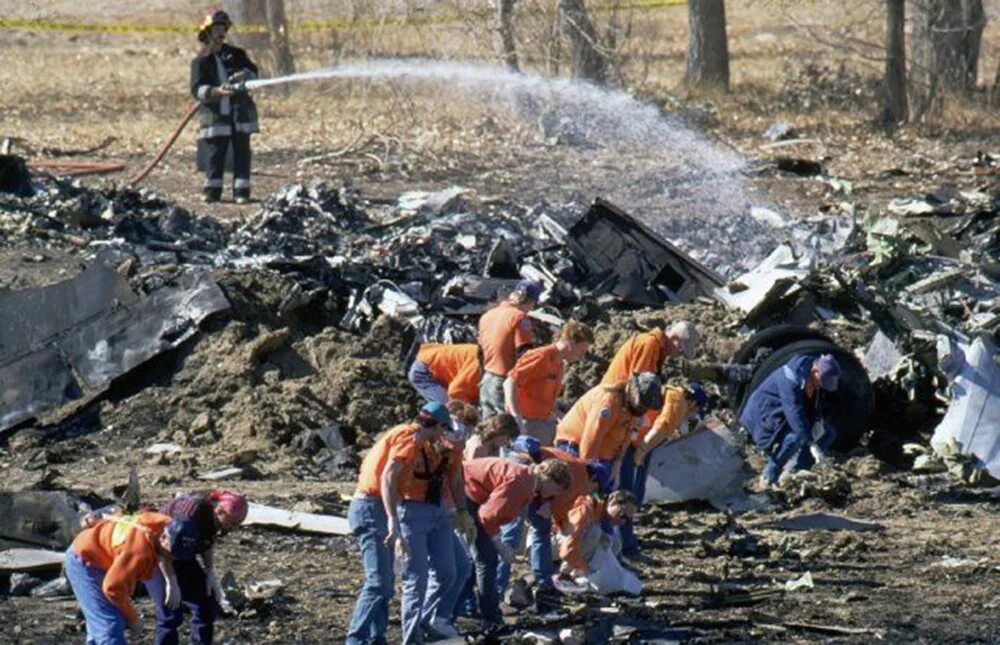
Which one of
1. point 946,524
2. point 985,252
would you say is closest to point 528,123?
point 985,252

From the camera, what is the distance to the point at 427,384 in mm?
15883

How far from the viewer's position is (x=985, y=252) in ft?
69.6

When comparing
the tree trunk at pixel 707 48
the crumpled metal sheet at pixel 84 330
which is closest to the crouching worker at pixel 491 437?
the crumpled metal sheet at pixel 84 330

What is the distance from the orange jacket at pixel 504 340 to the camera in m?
15.6

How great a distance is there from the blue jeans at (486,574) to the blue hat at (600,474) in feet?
3.49

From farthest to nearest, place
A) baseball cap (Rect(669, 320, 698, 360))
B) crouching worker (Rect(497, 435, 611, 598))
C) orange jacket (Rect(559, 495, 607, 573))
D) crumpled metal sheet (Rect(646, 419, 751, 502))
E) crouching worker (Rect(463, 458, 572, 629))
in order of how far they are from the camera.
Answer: crumpled metal sheet (Rect(646, 419, 751, 502)) → baseball cap (Rect(669, 320, 698, 360)) → orange jacket (Rect(559, 495, 607, 573)) → crouching worker (Rect(497, 435, 611, 598)) → crouching worker (Rect(463, 458, 572, 629))

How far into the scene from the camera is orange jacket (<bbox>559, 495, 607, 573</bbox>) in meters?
12.8

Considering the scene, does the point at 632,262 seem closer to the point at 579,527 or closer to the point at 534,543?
the point at 579,527

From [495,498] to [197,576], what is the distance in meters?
1.83

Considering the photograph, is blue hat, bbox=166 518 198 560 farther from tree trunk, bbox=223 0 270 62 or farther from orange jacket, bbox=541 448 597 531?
tree trunk, bbox=223 0 270 62

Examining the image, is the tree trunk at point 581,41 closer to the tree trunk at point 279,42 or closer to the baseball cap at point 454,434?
the tree trunk at point 279,42

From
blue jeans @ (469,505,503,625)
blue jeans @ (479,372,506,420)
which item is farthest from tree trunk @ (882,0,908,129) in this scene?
blue jeans @ (469,505,503,625)

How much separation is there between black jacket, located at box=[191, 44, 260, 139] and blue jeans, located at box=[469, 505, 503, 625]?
1186 cm

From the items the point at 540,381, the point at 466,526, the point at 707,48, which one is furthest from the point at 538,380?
the point at 707,48
